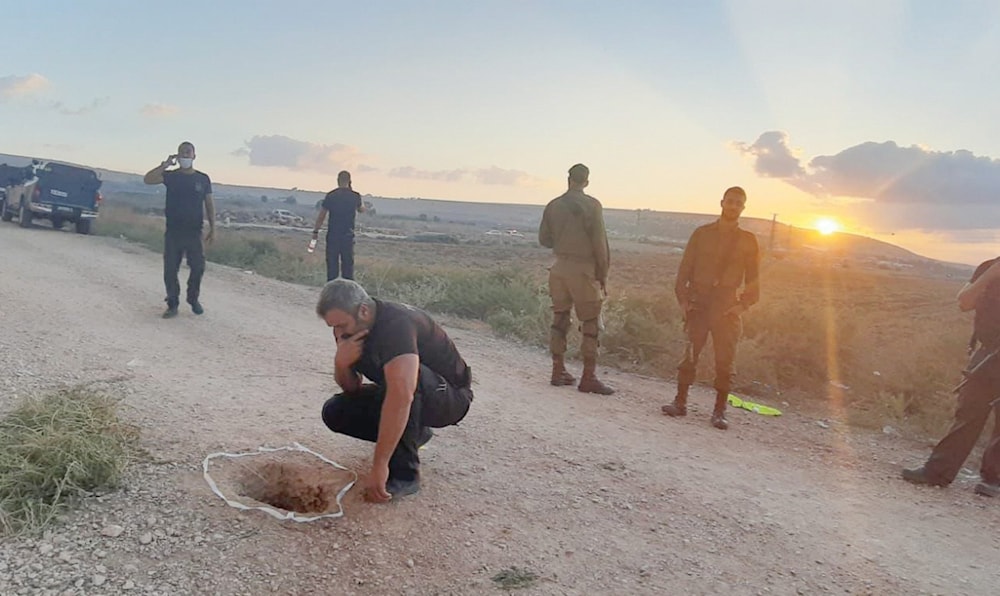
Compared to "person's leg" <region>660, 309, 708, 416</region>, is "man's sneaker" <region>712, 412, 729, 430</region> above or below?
below

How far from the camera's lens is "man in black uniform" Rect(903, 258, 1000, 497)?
16.6 ft

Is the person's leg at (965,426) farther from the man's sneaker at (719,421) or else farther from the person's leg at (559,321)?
the person's leg at (559,321)

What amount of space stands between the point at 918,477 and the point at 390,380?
3.91m

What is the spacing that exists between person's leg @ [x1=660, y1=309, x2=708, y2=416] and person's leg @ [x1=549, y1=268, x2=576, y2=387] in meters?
1.10

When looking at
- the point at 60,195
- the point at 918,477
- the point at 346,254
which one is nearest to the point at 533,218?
the point at 60,195

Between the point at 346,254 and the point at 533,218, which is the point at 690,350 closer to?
the point at 346,254

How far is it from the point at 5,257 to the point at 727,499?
43.3 feet

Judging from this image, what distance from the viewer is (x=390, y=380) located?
366 cm

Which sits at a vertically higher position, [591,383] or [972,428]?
[972,428]

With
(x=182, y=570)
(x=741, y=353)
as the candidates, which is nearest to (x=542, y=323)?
(x=741, y=353)

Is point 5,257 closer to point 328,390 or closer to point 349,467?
point 328,390

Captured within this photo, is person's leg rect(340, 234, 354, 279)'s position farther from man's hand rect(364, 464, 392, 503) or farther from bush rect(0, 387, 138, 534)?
man's hand rect(364, 464, 392, 503)

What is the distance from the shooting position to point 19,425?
4.13m

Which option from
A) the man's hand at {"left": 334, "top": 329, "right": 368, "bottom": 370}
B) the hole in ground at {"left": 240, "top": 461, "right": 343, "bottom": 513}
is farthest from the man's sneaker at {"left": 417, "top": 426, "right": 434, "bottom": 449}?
the man's hand at {"left": 334, "top": 329, "right": 368, "bottom": 370}
